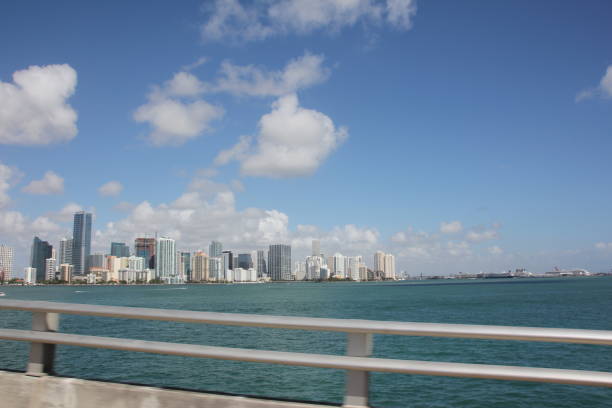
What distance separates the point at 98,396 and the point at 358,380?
6.91 ft

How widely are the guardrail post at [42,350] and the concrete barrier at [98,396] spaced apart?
0.32ft

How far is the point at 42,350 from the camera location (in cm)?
411

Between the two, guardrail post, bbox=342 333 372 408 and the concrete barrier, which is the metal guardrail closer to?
guardrail post, bbox=342 333 372 408

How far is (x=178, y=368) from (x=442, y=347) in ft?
47.1

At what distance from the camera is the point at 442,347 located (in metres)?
25.4

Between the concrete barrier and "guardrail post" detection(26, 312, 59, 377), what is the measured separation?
0.32 feet

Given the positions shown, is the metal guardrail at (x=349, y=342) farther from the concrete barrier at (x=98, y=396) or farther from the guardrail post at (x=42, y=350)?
the concrete barrier at (x=98, y=396)

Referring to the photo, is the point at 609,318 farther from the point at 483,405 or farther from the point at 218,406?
the point at 218,406

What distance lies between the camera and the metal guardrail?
10.3 feet

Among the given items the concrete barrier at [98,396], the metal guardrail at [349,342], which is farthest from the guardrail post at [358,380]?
the concrete barrier at [98,396]

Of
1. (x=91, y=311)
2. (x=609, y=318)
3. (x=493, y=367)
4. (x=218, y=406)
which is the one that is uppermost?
(x=91, y=311)

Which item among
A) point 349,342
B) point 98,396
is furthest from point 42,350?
point 349,342

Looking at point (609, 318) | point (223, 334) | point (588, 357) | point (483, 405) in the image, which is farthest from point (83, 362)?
point (609, 318)

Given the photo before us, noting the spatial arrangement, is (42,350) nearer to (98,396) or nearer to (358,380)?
(98,396)
